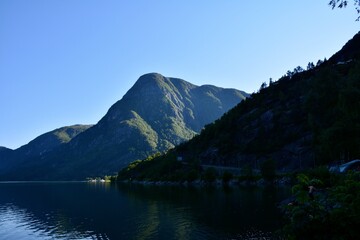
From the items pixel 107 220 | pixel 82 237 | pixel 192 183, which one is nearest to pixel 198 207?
pixel 107 220

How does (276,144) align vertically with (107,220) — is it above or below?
above

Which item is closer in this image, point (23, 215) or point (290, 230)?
point (290, 230)

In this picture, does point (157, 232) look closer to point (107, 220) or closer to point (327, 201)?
point (107, 220)

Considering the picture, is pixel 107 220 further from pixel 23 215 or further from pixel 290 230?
pixel 290 230

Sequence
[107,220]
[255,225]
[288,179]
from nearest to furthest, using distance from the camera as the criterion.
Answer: [255,225], [107,220], [288,179]

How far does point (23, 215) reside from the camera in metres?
84.2

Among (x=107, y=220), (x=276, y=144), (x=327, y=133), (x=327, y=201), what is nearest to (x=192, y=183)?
(x=276, y=144)

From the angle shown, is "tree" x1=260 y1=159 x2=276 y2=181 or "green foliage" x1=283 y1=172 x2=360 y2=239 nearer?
"green foliage" x1=283 y1=172 x2=360 y2=239

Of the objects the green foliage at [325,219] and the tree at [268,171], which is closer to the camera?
the green foliage at [325,219]

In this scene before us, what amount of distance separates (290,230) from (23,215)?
7921 cm

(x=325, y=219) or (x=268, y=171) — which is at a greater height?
(x=268, y=171)

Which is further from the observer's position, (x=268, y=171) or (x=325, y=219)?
(x=268, y=171)

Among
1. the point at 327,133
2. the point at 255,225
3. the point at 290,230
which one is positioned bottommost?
the point at 255,225

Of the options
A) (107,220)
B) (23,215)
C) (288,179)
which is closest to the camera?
(107,220)
